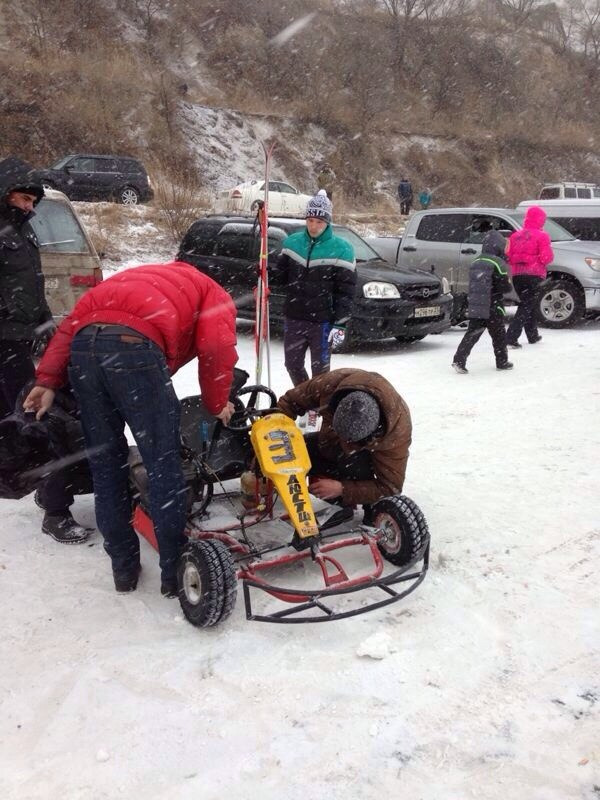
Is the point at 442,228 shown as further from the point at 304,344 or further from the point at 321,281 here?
the point at 304,344

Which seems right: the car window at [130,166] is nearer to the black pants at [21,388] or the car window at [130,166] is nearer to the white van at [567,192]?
the white van at [567,192]

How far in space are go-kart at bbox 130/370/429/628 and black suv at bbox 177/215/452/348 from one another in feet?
15.0

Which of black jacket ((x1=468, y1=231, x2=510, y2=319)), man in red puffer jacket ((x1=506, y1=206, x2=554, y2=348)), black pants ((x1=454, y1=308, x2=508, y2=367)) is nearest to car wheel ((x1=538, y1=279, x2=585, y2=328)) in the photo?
man in red puffer jacket ((x1=506, y1=206, x2=554, y2=348))

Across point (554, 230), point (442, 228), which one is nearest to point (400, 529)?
point (442, 228)

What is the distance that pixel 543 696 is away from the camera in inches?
103

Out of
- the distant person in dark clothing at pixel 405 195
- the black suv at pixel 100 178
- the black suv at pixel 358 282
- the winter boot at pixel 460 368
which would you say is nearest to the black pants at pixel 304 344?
the black suv at pixel 358 282

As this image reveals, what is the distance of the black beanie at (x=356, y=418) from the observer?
3.46m

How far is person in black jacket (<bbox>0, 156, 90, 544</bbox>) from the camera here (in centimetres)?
392

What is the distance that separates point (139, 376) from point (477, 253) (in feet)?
30.2

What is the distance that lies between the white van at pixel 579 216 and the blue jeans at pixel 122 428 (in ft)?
35.0

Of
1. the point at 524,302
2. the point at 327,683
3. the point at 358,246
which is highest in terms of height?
the point at 358,246

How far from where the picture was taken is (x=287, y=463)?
11.4ft

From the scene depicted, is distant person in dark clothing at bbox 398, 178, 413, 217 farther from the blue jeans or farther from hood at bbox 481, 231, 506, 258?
the blue jeans

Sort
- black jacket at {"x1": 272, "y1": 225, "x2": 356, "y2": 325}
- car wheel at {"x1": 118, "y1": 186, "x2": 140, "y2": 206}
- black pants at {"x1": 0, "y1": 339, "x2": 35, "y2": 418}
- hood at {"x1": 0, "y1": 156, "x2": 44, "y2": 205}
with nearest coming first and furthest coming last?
hood at {"x1": 0, "y1": 156, "x2": 44, "y2": 205}
black pants at {"x1": 0, "y1": 339, "x2": 35, "y2": 418}
black jacket at {"x1": 272, "y1": 225, "x2": 356, "y2": 325}
car wheel at {"x1": 118, "y1": 186, "x2": 140, "y2": 206}
